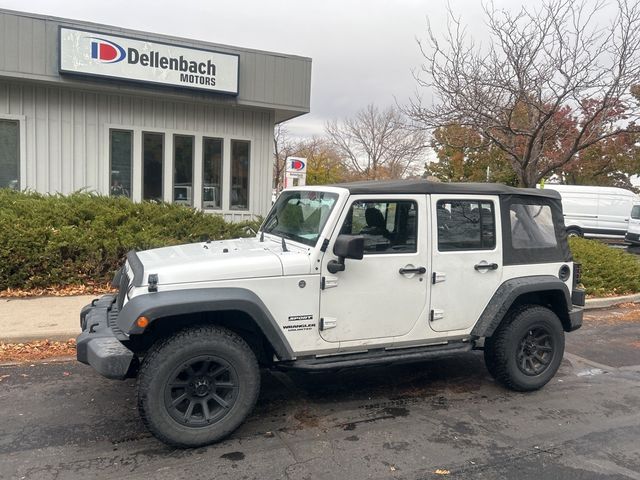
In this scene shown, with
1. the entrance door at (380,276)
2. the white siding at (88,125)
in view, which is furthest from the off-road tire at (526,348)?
the white siding at (88,125)

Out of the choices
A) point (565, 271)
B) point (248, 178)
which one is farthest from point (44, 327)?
point (248, 178)

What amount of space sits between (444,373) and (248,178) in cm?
867

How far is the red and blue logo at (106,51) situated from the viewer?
1016 cm

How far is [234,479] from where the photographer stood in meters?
3.22

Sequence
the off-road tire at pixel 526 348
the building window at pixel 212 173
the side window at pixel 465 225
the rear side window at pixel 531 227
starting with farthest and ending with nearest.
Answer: the building window at pixel 212 173 < the rear side window at pixel 531 227 < the off-road tire at pixel 526 348 < the side window at pixel 465 225

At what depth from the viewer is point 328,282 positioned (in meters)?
3.96

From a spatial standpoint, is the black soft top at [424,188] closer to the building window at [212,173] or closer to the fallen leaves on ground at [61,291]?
the fallen leaves on ground at [61,291]

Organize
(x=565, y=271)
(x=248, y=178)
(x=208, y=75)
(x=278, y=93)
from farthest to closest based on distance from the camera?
(x=248, y=178), (x=278, y=93), (x=208, y=75), (x=565, y=271)

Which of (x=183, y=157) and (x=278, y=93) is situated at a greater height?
(x=278, y=93)

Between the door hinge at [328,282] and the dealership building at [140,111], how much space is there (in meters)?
8.36

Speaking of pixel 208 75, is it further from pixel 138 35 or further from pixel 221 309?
pixel 221 309

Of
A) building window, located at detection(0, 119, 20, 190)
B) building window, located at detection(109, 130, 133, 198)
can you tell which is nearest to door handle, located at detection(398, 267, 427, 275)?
building window, located at detection(109, 130, 133, 198)

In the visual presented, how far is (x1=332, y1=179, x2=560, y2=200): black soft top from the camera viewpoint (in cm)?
426

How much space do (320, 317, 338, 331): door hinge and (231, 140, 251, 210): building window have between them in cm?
923
